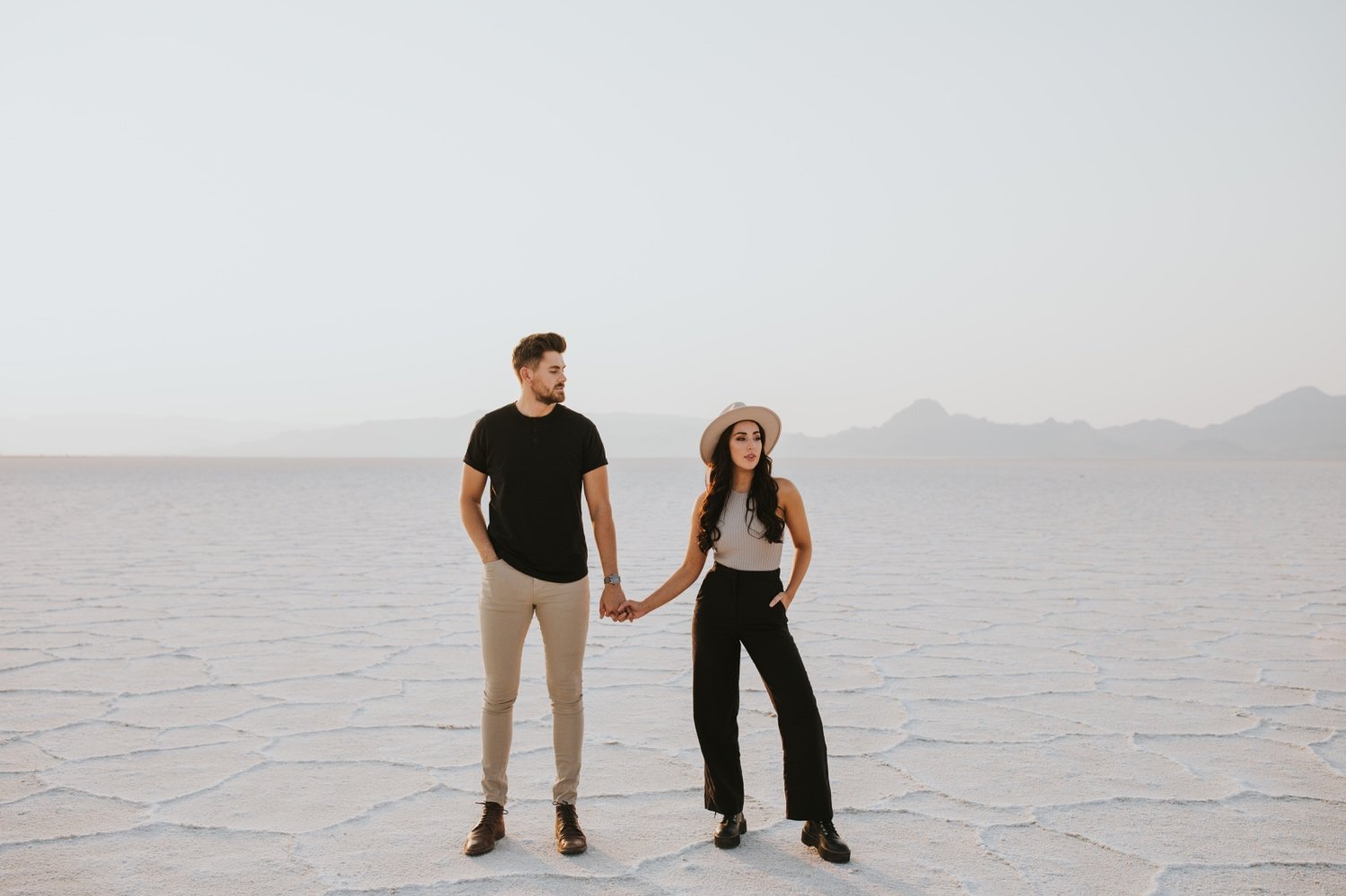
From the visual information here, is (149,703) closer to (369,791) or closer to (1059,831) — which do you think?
(369,791)

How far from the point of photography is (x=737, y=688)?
289 cm

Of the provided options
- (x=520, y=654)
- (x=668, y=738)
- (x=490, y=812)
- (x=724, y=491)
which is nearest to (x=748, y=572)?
(x=724, y=491)

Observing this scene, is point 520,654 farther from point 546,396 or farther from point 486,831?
point 546,396

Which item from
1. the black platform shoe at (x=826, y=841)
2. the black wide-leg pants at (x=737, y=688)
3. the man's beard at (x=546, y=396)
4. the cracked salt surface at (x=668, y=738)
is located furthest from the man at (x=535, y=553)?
the black platform shoe at (x=826, y=841)

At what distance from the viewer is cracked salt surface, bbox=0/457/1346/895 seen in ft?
9.09

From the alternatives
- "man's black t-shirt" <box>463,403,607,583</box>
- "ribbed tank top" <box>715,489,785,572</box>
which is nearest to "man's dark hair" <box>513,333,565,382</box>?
"man's black t-shirt" <box>463,403,607,583</box>

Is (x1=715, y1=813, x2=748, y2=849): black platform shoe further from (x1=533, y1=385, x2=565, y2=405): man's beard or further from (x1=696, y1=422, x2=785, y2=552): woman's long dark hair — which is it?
(x1=533, y1=385, x2=565, y2=405): man's beard

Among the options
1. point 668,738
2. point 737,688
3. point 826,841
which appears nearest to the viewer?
point 826,841

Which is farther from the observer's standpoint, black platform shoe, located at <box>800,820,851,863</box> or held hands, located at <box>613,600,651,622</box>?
held hands, located at <box>613,600,651,622</box>

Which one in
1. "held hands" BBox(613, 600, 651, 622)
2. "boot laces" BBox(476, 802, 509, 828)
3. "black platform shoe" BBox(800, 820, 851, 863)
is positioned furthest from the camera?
"held hands" BBox(613, 600, 651, 622)

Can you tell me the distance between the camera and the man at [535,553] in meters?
2.83

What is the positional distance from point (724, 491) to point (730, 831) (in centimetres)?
87

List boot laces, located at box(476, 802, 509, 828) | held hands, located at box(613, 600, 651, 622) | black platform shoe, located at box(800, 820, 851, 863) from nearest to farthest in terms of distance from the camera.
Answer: black platform shoe, located at box(800, 820, 851, 863) → boot laces, located at box(476, 802, 509, 828) → held hands, located at box(613, 600, 651, 622)

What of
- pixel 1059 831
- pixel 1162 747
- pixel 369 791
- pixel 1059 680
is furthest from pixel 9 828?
Result: pixel 1059 680
